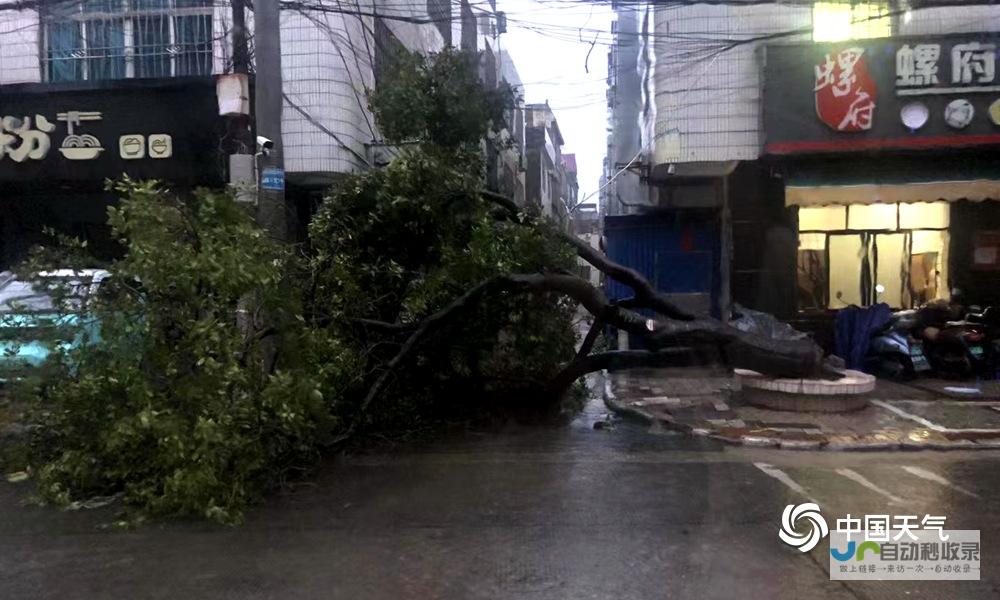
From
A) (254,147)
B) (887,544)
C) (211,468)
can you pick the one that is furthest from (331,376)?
(887,544)

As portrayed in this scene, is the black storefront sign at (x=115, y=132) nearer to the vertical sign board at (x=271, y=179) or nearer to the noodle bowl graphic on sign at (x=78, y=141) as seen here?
the noodle bowl graphic on sign at (x=78, y=141)

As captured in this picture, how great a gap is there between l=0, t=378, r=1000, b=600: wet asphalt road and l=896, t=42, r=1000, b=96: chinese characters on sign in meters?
6.28

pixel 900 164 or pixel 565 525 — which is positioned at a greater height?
→ pixel 900 164

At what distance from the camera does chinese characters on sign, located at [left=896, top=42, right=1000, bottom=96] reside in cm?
1153

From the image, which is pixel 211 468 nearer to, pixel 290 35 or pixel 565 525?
pixel 565 525

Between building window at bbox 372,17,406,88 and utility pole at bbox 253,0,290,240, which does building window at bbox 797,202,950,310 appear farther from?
utility pole at bbox 253,0,290,240

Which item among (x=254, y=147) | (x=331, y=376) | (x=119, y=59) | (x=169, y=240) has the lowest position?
(x=331, y=376)

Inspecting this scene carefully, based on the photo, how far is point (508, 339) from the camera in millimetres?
8961

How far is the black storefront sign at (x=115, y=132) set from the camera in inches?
478

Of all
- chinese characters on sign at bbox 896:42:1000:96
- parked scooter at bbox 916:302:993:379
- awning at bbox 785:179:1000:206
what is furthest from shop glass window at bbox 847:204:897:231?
chinese characters on sign at bbox 896:42:1000:96

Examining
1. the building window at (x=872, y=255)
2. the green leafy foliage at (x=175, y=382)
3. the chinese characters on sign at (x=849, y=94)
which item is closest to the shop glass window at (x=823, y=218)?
the building window at (x=872, y=255)

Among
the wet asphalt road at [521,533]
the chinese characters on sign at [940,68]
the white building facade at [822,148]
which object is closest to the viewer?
the wet asphalt road at [521,533]

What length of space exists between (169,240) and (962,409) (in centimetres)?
881

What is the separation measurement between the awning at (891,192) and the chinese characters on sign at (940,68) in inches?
53.0
